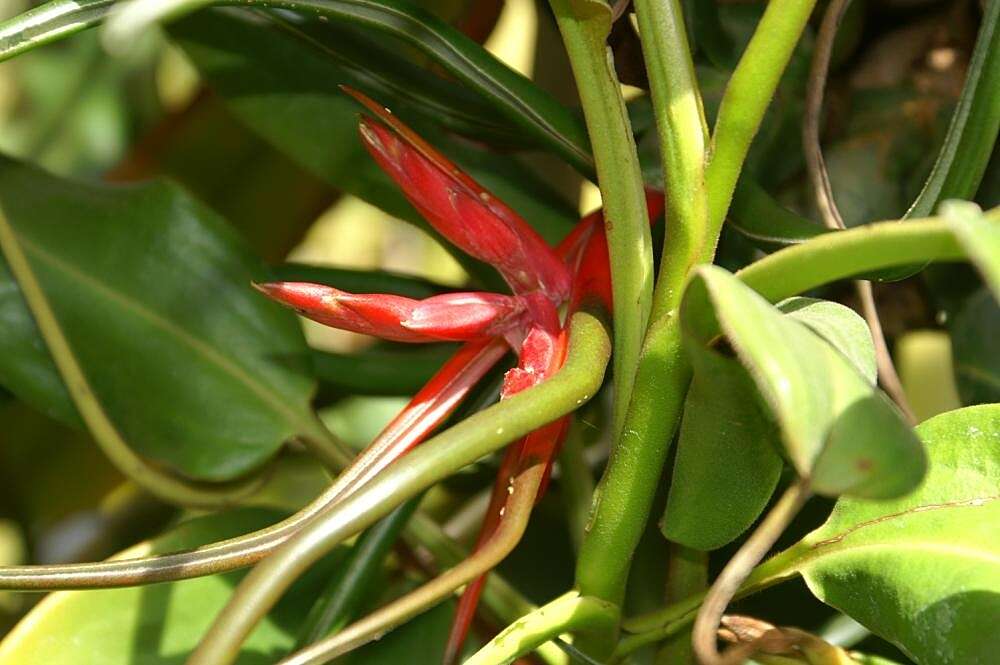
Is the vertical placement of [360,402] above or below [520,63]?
below

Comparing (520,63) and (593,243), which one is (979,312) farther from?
(520,63)

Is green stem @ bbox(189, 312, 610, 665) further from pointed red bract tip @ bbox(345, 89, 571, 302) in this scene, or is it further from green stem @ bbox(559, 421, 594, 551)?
green stem @ bbox(559, 421, 594, 551)

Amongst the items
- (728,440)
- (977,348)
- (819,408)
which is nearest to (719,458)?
(728,440)

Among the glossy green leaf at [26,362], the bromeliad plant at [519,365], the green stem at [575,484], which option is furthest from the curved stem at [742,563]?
the glossy green leaf at [26,362]

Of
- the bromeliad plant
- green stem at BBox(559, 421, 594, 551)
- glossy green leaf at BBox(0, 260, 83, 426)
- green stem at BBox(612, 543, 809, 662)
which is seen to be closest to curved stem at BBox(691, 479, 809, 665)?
the bromeliad plant

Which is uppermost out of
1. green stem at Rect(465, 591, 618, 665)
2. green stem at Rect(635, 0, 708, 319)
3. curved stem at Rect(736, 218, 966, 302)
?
green stem at Rect(635, 0, 708, 319)

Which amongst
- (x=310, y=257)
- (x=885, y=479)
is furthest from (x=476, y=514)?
(x=310, y=257)
